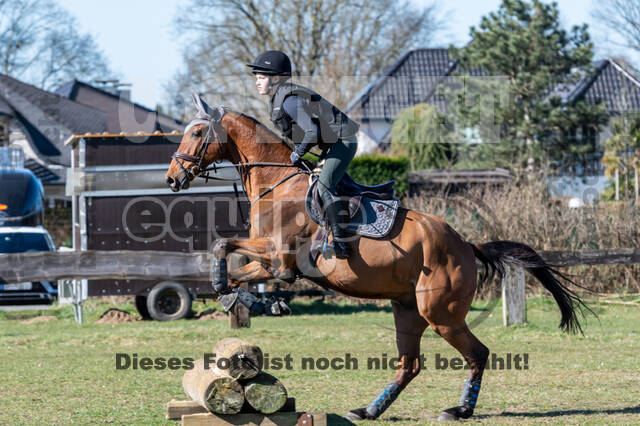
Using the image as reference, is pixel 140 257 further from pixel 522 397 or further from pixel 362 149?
pixel 362 149

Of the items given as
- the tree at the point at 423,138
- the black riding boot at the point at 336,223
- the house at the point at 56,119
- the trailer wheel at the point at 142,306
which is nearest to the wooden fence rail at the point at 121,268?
the trailer wheel at the point at 142,306

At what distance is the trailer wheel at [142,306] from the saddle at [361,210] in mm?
8049

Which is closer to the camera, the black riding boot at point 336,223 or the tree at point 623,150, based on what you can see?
the black riding boot at point 336,223

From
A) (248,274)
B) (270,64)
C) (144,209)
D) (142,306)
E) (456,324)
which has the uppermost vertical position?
(270,64)

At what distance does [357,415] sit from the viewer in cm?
599

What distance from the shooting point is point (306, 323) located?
12.6 metres

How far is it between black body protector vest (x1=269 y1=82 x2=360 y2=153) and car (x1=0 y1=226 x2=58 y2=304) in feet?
30.8

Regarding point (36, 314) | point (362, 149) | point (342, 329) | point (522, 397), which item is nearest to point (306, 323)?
point (342, 329)

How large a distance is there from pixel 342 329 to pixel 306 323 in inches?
49.0

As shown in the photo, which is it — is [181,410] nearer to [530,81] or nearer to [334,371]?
[334,371]

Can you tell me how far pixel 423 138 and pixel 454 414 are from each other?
83.0ft

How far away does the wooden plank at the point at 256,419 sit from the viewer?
522cm

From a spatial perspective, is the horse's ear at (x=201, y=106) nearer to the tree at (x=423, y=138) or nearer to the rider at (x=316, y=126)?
the rider at (x=316, y=126)

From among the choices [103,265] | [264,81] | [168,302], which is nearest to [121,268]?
[103,265]
